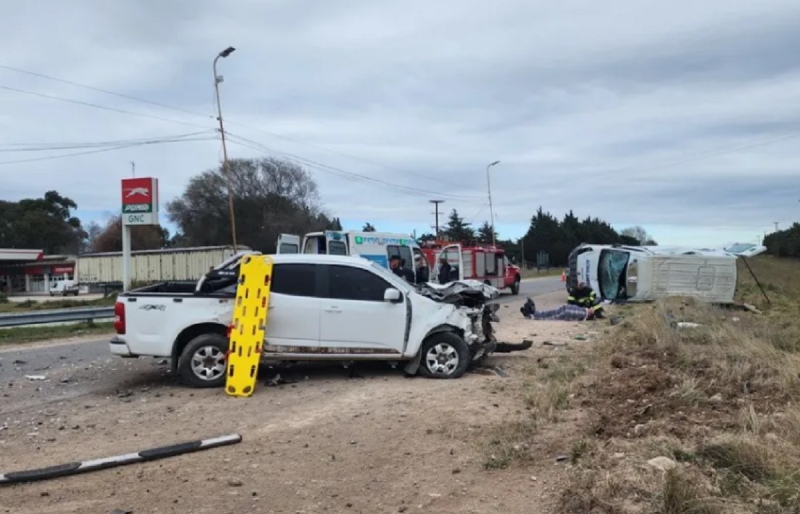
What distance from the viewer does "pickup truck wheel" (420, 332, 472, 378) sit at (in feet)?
30.7

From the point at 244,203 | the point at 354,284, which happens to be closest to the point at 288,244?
the point at 354,284

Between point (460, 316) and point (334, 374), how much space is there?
6.60 feet

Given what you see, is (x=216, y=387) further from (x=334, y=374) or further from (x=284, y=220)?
(x=284, y=220)

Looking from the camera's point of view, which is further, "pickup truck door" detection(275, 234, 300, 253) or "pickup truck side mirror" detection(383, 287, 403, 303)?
"pickup truck door" detection(275, 234, 300, 253)

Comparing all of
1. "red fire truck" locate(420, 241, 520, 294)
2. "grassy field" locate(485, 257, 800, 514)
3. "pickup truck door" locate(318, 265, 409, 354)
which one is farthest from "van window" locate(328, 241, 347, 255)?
"pickup truck door" locate(318, 265, 409, 354)

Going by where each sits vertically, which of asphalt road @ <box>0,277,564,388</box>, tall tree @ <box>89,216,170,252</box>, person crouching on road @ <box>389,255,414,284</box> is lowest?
asphalt road @ <box>0,277,564,388</box>

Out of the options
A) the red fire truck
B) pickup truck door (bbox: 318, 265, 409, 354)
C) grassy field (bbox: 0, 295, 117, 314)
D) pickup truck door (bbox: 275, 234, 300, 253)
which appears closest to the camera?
pickup truck door (bbox: 318, 265, 409, 354)

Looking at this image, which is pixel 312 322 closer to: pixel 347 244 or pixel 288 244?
pixel 347 244

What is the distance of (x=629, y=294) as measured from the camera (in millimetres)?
23984

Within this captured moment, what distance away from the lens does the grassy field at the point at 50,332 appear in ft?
50.9

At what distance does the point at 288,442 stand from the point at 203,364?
3.10m

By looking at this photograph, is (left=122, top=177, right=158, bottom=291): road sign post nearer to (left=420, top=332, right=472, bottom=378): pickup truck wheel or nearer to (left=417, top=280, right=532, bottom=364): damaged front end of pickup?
(left=417, top=280, right=532, bottom=364): damaged front end of pickup

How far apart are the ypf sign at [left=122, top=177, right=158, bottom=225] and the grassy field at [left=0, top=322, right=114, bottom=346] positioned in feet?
23.6

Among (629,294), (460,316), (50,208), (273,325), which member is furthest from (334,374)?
(50,208)
